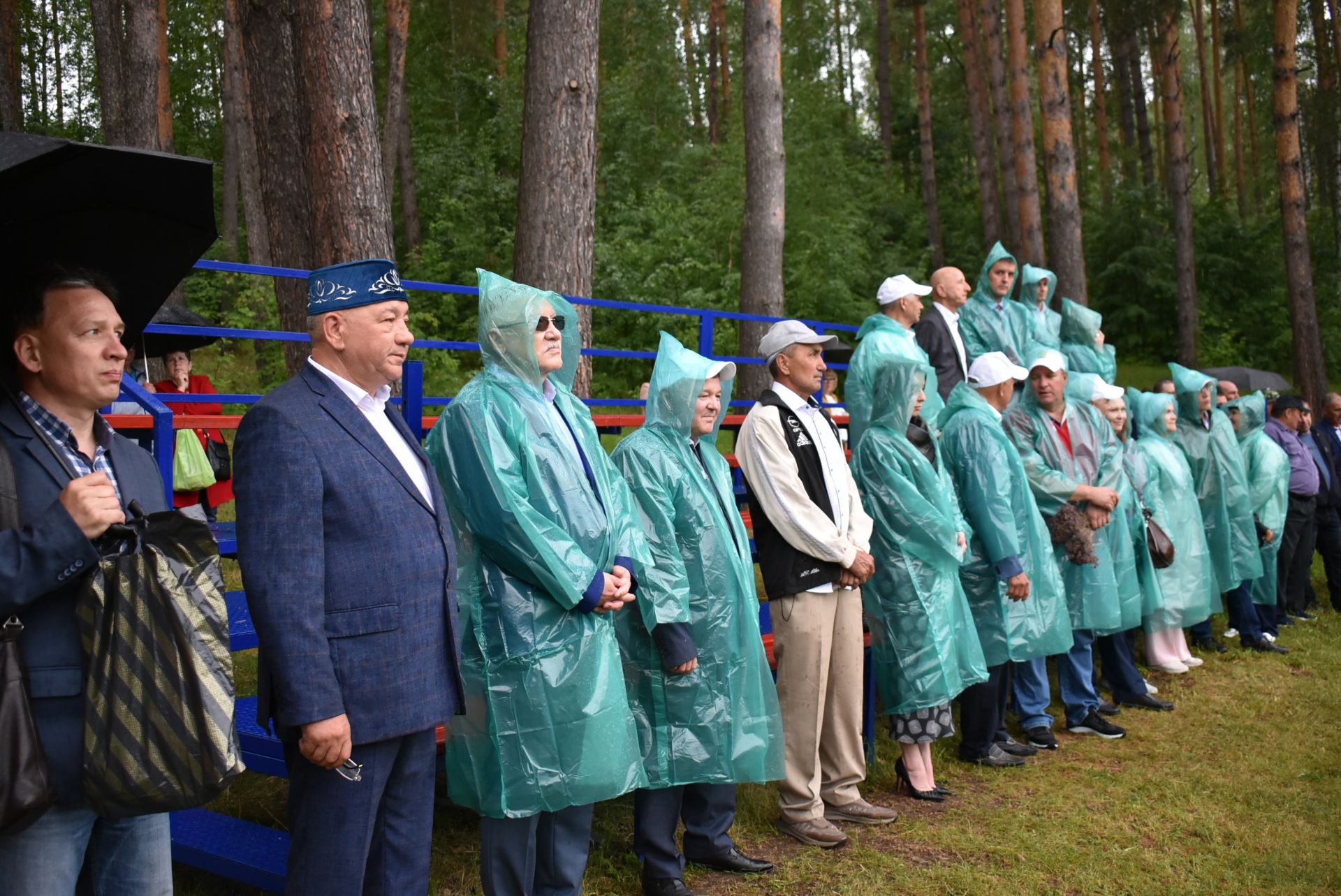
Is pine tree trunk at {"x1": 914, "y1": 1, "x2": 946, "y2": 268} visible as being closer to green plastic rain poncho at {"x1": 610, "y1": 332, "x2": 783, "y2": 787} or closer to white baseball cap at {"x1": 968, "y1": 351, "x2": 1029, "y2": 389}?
white baseball cap at {"x1": 968, "y1": 351, "x2": 1029, "y2": 389}

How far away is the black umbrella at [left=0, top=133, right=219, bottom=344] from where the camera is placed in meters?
2.23

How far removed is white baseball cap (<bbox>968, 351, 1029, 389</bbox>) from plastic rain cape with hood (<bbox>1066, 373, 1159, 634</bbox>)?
3.00 ft

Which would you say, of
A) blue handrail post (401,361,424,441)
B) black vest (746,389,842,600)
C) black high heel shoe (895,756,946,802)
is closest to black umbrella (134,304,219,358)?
blue handrail post (401,361,424,441)

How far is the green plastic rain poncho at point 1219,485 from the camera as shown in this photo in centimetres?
845

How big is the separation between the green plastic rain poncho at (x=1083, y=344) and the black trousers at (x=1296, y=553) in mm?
2058

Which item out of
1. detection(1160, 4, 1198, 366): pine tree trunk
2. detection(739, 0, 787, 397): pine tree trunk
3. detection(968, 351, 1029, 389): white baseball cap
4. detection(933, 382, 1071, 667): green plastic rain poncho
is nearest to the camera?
detection(933, 382, 1071, 667): green plastic rain poncho

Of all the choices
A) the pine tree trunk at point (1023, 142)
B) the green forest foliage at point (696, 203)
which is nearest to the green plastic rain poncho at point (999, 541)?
the pine tree trunk at point (1023, 142)

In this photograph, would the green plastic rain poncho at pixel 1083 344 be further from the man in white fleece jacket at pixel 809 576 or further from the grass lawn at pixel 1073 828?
the man in white fleece jacket at pixel 809 576

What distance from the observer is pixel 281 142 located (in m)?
5.85

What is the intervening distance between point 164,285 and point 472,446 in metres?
1.02

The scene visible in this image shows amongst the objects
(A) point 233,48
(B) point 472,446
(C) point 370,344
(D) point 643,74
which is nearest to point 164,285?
(C) point 370,344

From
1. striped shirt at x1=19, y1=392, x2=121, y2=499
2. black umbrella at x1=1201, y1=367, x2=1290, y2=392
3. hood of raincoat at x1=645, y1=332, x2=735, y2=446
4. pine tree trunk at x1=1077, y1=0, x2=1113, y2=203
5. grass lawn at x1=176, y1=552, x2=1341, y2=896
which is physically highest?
pine tree trunk at x1=1077, y1=0, x2=1113, y2=203

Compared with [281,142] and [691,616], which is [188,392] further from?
[691,616]

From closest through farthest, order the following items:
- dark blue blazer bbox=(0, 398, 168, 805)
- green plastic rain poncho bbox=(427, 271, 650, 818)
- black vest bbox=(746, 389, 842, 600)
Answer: dark blue blazer bbox=(0, 398, 168, 805)
green plastic rain poncho bbox=(427, 271, 650, 818)
black vest bbox=(746, 389, 842, 600)
